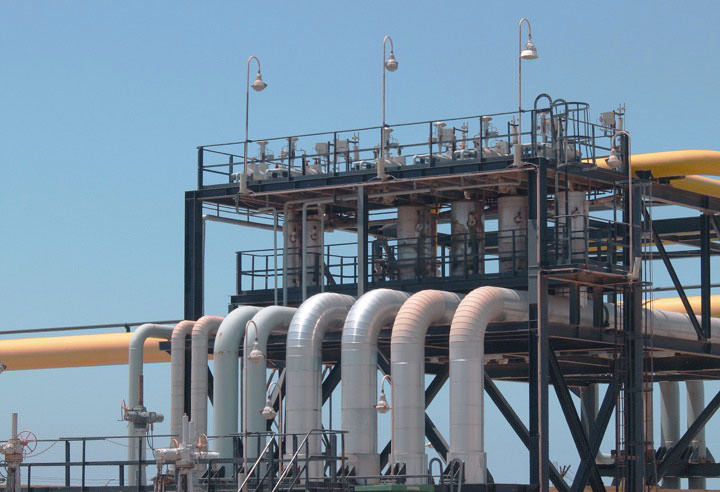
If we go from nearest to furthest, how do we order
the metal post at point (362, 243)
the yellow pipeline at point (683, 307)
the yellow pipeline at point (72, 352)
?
the metal post at point (362, 243)
the yellow pipeline at point (683, 307)
the yellow pipeline at point (72, 352)

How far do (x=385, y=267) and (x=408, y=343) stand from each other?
30.0 ft

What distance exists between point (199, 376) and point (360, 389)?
24.3ft

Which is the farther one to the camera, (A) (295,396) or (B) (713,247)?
(B) (713,247)

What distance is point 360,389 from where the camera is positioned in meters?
48.4

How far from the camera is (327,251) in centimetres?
5728

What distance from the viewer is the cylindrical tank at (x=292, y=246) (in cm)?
5706

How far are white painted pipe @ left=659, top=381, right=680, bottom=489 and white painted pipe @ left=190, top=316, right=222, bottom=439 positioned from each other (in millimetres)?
24616

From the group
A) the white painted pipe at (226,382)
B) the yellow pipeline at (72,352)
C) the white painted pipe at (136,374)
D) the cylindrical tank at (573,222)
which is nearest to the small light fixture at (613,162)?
the cylindrical tank at (573,222)

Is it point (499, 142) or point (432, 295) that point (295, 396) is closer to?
point (432, 295)

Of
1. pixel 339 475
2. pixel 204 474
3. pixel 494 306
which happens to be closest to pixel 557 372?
pixel 494 306

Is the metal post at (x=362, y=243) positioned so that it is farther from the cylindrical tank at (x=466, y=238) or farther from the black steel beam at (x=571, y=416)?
the black steel beam at (x=571, y=416)

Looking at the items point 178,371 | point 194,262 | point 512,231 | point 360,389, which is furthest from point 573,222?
point 178,371

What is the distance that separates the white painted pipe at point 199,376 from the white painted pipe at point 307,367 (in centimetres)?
450

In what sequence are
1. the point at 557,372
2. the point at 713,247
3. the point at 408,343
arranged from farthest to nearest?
1. the point at 713,247
2. the point at 557,372
3. the point at 408,343
